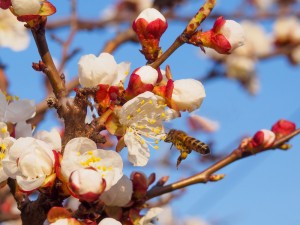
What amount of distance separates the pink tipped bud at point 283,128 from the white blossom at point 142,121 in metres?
0.33

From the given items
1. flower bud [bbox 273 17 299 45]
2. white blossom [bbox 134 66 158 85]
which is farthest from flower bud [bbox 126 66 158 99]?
flower bud [bbox 273 17 299 45]

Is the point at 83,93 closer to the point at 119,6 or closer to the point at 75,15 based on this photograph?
the point at 75,15

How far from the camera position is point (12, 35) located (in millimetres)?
2014

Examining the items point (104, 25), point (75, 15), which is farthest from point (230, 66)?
point (75, 15)

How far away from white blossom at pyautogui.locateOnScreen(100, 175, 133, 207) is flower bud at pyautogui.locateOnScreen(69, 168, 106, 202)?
16cm

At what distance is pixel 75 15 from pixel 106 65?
153cm

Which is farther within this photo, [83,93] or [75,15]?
[75,15]

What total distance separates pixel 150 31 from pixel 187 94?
159mm

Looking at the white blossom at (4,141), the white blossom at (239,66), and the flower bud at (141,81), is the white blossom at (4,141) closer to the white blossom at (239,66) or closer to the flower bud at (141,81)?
the flower bud at (141,81)

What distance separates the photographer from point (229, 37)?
43.5 inches

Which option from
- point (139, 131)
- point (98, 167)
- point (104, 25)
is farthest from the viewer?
point (104, 25)

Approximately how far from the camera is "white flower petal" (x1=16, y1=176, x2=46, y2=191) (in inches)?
37.9

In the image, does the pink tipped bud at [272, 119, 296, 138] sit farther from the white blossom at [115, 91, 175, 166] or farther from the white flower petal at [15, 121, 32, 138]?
the white flower petal at [15, 121, 32, 138]

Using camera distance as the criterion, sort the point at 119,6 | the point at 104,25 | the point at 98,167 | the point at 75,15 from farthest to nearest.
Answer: the point at 119,6 < the point at 104,25 < the point at 75,15 < the point at 98,167
